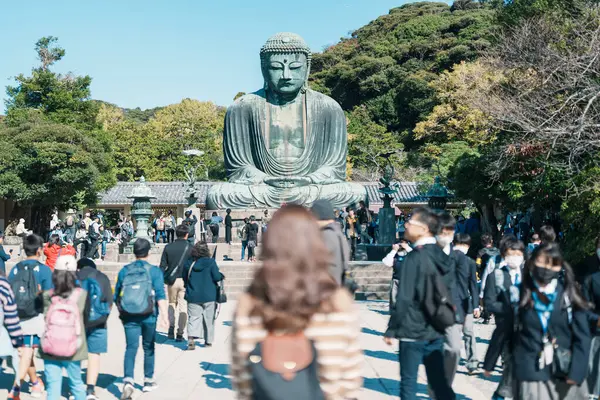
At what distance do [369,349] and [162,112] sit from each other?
45.5 metres

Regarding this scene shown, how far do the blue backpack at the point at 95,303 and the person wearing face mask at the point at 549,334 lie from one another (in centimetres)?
312

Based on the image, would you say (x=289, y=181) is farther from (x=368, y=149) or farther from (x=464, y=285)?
(x=368, y=149)

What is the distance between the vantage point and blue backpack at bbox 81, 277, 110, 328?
544 cm

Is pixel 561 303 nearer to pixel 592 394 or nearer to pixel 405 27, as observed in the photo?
pixel 592 394

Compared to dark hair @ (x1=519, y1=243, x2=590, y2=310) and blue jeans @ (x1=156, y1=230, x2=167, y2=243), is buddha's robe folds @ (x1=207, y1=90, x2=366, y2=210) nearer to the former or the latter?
blue jeans @ (x1=156, y1=230, x2=167, y2=243)

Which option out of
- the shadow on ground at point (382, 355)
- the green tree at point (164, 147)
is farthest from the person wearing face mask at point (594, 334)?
the green tree at point (164, 147)

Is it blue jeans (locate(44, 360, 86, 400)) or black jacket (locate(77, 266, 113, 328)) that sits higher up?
black jacket (locate(77, 266, 113, 328))

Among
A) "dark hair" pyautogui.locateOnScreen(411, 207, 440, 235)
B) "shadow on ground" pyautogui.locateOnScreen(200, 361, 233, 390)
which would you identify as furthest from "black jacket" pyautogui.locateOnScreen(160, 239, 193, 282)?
"dark hair" pyautogui.locateOnScreen(411, 207, 440, 235)

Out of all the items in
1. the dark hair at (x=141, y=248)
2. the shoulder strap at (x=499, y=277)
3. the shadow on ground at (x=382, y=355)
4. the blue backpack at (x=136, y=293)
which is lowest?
the shadow on ground at (x=382, y=355)

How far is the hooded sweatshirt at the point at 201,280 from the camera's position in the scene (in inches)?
299

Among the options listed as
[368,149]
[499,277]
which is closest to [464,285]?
[499,277]

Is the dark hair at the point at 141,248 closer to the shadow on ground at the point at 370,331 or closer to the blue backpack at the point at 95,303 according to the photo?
the blue backpack at the point at 95,303

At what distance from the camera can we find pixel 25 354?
18.4 feet

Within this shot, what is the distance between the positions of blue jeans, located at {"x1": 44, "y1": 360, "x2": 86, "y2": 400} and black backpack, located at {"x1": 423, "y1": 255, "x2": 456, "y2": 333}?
2489 mm
